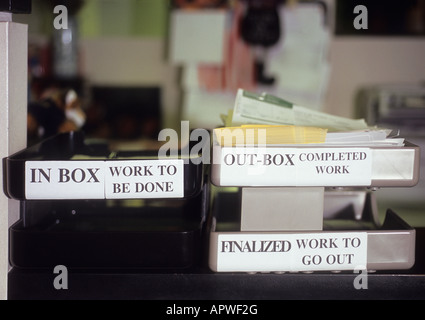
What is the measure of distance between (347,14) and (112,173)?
2.96 meters

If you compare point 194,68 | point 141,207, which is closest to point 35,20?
point 194,68

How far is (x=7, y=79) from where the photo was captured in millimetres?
825

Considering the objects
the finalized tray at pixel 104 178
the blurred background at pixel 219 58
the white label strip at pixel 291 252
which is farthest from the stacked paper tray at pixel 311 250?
the blurred background at pixel 219 58

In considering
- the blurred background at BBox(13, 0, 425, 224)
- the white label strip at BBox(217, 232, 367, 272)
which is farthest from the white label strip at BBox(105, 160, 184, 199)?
the blurred background at BBox(13, 0, 425, 224)

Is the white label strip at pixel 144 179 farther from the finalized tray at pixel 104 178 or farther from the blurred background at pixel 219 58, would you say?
the blurred background at pixel 219 58

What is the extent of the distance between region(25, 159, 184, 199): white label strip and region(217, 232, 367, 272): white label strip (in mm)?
A: 122

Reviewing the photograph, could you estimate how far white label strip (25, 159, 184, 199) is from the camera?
0.80m

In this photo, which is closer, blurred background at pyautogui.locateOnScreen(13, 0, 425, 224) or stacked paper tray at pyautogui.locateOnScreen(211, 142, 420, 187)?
stacked paper tray at pyautogui.locateOnScreen(211, 142, 420, 187)

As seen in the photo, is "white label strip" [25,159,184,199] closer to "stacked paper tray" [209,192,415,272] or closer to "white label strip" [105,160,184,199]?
"white label strip" [105,160,184,199]

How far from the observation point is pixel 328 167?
81cm

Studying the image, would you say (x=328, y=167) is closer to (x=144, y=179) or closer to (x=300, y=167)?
(x=300, y=167)

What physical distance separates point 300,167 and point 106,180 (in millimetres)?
302

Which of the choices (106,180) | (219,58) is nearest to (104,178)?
(106,180)

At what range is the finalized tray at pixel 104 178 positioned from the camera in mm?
792
